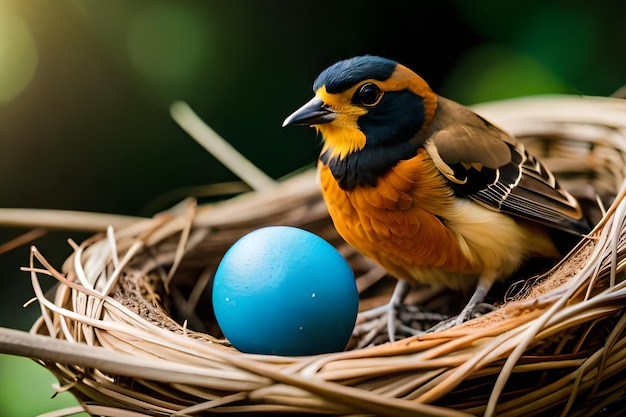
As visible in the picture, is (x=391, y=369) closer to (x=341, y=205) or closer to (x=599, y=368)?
(x=599, y=368)

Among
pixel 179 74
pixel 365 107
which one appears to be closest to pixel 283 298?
pixel 365 107

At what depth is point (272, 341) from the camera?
4.22ft

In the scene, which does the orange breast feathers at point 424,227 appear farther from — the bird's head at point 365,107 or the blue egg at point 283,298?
the blue egg at point 283,298

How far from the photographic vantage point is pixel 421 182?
4.71ft

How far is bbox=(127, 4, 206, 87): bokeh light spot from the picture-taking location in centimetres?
235

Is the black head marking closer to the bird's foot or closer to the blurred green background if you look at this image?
the bird's foot

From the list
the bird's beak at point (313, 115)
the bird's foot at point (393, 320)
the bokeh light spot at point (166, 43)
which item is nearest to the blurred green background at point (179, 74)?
the bokeh light spot at point (166, 43)

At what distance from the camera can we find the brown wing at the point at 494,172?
148cm

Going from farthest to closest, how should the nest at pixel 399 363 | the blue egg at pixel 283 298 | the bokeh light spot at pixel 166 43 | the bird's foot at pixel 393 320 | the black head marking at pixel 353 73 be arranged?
1. the bokeh light spot at pixel 166 43
2. the bird's foot at pixel 393 320
3. the black head marking at pixel 353 73
4. the blue egg at pixel 283 298
5. the nest at pixel 399 363

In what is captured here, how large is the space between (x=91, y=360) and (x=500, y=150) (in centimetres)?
91

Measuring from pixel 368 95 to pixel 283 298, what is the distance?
0.42 meters

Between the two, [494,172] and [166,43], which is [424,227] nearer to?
[494,172]

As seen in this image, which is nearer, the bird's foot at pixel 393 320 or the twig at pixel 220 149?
the bird's foot at pixel 393 320

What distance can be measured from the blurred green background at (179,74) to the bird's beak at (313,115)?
2.95ft
